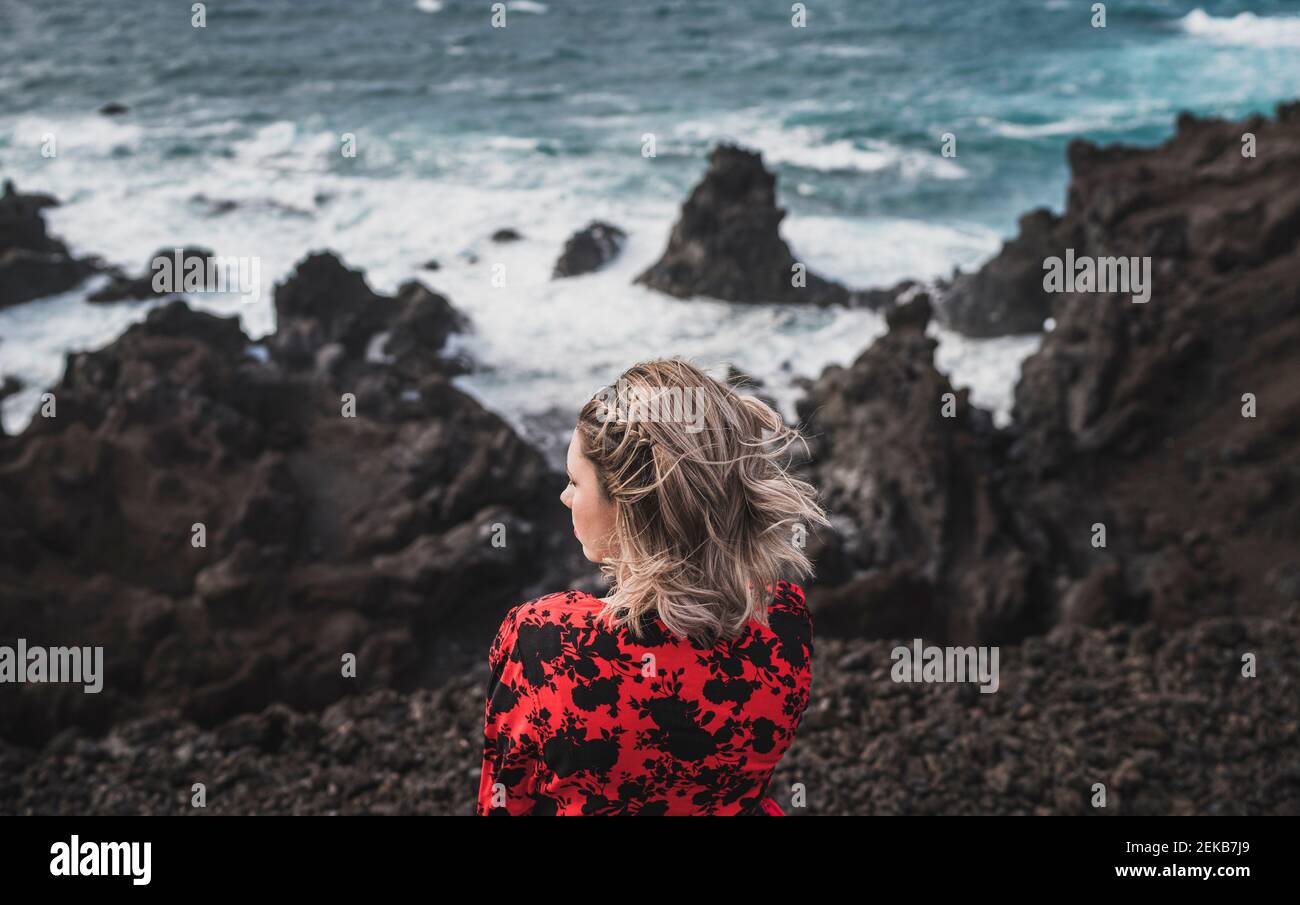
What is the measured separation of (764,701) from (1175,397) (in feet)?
36.8

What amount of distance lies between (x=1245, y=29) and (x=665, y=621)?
3838cm

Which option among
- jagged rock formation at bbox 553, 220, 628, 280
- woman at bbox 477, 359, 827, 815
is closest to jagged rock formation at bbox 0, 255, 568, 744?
woman at bbox 477, 359, 827, 815

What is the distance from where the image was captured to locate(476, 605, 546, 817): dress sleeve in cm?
243

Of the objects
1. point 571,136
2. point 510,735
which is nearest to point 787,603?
point 510,735

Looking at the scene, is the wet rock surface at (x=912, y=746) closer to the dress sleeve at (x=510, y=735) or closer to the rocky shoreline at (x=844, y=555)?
the rocky shoreline at (x=844, y=555)

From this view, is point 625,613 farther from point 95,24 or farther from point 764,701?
point 95,24

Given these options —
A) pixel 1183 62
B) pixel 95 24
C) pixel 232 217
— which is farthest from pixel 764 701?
pixel 95 24

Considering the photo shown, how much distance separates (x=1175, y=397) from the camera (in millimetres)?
12164

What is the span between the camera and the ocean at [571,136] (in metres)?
19.8

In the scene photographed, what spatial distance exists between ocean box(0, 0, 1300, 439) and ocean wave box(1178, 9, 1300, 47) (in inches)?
2.8

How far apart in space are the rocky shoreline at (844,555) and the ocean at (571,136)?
399 cm

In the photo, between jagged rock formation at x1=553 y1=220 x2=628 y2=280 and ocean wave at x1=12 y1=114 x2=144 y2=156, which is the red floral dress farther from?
ocean wave at x1=12 y1=114 x2=144 y2=156

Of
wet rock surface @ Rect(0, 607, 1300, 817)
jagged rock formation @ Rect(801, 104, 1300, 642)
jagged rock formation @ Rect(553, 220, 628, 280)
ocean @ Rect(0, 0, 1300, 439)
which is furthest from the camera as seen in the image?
jagged rock formation @ Rect(553, 220, 628, 280)
